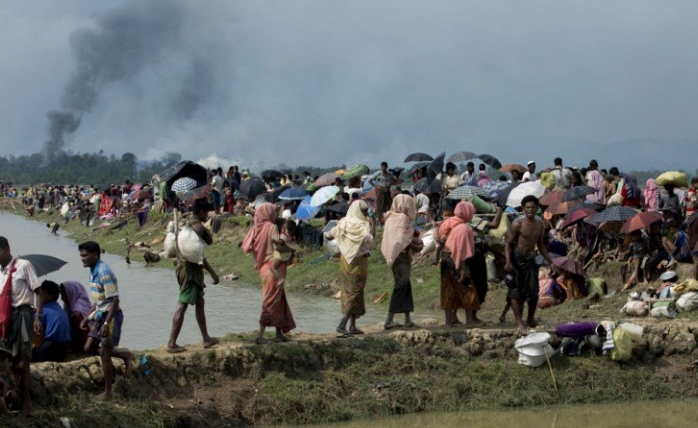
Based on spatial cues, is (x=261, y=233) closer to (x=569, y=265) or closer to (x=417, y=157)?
(x=569, y=265)

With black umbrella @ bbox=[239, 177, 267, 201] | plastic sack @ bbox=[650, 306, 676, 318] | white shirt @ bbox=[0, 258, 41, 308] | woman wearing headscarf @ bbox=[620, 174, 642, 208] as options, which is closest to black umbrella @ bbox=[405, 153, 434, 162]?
black umbrella @ bbox=[239, 177, 267, 201]

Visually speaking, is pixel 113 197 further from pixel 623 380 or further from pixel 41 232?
pixel 623 380

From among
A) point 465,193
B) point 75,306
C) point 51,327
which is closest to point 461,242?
point 75,306

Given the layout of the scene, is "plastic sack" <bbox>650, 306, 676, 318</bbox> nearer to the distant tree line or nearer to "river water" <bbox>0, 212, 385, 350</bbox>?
"river water" <bbox>0, 212, 385, 350</bbox>

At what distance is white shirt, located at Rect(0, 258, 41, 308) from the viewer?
7.54 m

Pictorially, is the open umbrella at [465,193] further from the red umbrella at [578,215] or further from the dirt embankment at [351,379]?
Answer: the dirt embankment at [351,379]

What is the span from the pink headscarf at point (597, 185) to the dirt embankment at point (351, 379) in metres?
6.79

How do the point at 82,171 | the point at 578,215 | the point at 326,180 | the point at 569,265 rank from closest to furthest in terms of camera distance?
the point at 569,265
the point at 578,215
the point at 326,180
the point at 82,171

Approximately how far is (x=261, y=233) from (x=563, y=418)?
3554 millimetres

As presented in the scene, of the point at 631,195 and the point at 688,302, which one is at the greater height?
Result: the point at 631,195

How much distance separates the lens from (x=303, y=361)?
9.70 m

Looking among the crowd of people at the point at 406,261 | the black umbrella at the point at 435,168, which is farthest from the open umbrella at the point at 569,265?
the black umbrella at the point at 435,168

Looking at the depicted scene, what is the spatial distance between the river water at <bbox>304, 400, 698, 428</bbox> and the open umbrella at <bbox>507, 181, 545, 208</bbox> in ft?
27.0

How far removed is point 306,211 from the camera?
2131 cm
